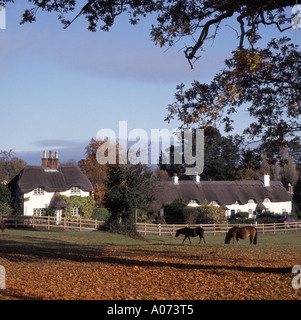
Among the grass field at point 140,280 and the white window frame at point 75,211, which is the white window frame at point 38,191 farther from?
the grass field at point 140,280

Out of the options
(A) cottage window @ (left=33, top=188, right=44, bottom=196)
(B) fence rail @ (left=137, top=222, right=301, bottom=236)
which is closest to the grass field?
(B) fence rail @ (left=137, top=222, right=301, bottom=236)

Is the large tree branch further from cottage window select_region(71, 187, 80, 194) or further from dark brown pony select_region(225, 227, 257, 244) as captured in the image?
cottage window select_region(71, 187, 80, 194)

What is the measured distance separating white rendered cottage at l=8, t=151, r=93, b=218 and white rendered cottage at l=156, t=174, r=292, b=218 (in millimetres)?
10924

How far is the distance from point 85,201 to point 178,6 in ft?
119

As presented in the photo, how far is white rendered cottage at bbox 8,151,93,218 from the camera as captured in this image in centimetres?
4685

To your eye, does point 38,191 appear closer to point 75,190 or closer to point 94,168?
point 75,190

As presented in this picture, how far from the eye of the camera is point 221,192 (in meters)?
60.5

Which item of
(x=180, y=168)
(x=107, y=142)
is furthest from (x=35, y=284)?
(x=180, y=168)

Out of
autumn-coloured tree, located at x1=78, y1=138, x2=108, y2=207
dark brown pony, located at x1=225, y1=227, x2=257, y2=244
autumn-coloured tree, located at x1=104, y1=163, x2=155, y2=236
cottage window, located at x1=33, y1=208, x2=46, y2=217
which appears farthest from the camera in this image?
autumn-coloured tree, located at x1=78, y1=138, x2=108, y2=207

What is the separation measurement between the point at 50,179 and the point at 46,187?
164 centimetres

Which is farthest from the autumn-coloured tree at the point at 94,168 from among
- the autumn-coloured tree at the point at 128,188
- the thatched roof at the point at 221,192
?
the autumn-coloured tree at the point at 128,188

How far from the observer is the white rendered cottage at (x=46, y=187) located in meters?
46.8

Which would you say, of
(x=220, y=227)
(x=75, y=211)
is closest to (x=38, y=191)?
(x=75, y=211)
